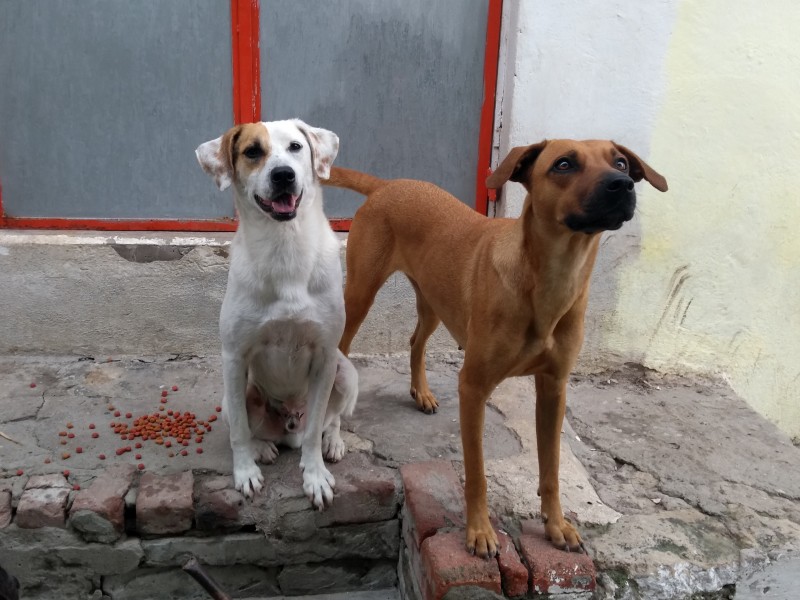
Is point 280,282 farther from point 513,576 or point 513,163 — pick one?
point 513,576

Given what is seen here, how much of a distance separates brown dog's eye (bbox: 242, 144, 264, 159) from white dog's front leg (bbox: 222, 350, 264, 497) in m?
0.75

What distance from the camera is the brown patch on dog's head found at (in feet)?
8.30

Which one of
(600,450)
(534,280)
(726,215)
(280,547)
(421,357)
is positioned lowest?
(280,547)

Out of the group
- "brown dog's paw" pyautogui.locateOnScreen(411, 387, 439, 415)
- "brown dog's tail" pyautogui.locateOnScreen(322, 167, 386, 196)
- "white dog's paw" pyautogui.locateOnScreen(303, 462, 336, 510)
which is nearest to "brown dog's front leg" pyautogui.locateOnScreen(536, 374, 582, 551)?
"white dog's paw" pyautogui.locateOnScreen(303, 462, 336, 510)

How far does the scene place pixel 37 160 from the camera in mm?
3928

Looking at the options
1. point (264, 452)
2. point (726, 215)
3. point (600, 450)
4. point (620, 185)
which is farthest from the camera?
point (726, 215)

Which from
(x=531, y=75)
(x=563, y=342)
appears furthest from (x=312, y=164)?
(x=531, y=75)

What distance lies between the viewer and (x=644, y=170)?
7.48ft

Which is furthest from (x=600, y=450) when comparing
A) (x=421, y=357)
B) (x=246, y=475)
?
(x=246, y=475)

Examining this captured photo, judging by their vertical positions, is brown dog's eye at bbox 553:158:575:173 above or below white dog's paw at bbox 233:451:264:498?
above

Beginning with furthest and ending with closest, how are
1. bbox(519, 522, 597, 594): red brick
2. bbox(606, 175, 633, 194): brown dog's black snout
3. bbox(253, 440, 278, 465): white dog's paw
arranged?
bbox(253, 440, 278, 465): white dog's paw, bbox(519, 522, 597, 594): red brick, bbox(606, 175, 633, 194): brown dog's black snout

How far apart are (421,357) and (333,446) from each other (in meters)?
0.82

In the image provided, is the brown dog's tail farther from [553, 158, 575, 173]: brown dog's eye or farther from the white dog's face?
[553, 158, 575, 173]: brown dog's eye

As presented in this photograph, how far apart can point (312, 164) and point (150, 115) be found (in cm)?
173
